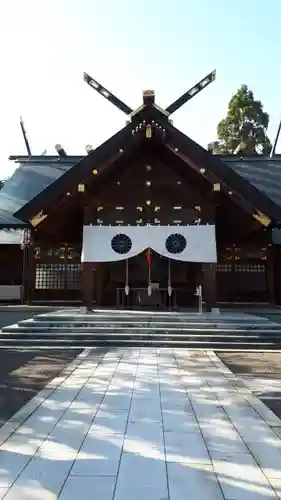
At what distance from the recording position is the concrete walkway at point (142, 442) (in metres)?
2.88

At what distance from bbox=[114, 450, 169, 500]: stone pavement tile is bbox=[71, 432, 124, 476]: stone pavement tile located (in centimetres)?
9

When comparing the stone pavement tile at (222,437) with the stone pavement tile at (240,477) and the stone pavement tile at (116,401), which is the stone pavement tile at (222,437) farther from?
the stone pavement tile at (116,401)

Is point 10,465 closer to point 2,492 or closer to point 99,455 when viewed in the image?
point 2,492

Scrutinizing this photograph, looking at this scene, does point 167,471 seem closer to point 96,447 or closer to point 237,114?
point 96,447

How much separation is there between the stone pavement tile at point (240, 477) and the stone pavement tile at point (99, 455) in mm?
806

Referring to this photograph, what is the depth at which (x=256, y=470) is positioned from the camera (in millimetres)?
3180

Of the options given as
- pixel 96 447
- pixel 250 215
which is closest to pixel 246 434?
pixel 96 447

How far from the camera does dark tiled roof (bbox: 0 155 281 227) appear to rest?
17281 millimetres

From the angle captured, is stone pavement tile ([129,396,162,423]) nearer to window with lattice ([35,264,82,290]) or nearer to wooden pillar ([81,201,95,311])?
wooden pillar ([81,201,95,311])

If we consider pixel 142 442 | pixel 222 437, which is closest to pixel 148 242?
pixel 222 437

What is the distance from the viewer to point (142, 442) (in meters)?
3.74

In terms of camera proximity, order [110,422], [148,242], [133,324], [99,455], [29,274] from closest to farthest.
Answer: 1. [99,455]
2. [110,422]
3. [133,324]
4. [148,242]
5. [29,274]

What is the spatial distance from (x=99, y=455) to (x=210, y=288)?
900cm

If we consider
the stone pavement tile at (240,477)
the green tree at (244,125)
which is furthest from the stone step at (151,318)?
the green tree at (244,125)
